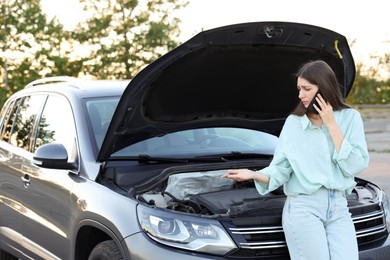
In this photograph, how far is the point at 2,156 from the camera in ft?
19.8

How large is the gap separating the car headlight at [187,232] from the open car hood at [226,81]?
2.73ft

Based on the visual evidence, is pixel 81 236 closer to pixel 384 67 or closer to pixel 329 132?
pixel 329 132

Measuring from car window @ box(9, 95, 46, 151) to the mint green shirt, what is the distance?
2.58 meters

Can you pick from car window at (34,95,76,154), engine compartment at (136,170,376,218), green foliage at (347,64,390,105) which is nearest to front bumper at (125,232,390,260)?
engine compartment at (136,170,376,218)

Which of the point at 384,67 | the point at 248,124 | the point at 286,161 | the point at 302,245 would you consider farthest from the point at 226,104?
the point at 384,67

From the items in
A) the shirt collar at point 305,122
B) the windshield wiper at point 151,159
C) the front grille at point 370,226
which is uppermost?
the shirt collar at point 305,122

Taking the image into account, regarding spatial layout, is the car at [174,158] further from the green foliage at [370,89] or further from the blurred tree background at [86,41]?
the green foliage at [370,89]

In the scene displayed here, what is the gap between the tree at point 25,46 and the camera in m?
41.5

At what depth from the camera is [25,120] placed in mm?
5992

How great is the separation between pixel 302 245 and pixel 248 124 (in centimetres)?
198

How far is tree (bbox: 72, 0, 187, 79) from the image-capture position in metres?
44.4

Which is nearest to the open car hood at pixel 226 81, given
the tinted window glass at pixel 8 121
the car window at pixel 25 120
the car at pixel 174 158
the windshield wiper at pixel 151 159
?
the car at pixel 174 158

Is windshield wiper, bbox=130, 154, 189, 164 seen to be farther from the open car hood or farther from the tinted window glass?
the tinted window glass

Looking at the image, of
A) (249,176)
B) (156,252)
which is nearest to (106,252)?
(156,252)
